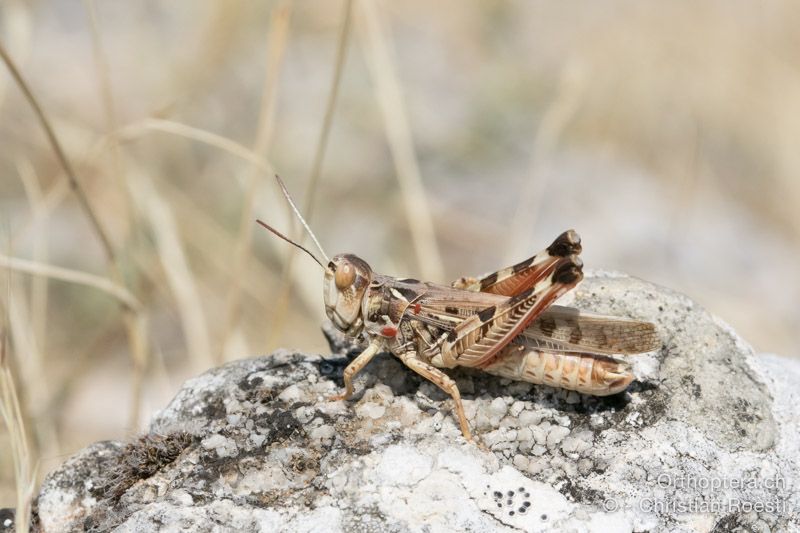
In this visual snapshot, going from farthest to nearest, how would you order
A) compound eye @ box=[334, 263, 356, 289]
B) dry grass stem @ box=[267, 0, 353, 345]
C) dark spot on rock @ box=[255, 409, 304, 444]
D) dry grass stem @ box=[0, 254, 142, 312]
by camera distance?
dry grass stem @ box=[267, 0, 353, 345], dry grass stem @ box=[0, 254, 142, 312], compound eye @ box=[334, 263, 356, 289], dark spot on rock @ box=[255, 409, 304, 444]

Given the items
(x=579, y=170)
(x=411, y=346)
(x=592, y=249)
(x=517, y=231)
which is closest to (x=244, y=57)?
(x=579, y=170)

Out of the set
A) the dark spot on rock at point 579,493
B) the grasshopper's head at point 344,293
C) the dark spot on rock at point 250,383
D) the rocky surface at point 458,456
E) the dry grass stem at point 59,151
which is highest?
the dry grass stem at point 59,151

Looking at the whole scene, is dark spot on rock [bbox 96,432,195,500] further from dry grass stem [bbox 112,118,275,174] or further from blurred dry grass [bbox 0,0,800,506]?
blurred dry grass [bbox 0,0,800,506]

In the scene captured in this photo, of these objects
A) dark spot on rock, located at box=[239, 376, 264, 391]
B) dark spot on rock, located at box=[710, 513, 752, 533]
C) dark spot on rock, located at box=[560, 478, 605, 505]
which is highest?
dark spot on rock, located at box=[239, 376, 264, 391]

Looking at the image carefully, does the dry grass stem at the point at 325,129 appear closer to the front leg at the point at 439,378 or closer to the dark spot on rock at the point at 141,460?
the front leg at the point at 439,378

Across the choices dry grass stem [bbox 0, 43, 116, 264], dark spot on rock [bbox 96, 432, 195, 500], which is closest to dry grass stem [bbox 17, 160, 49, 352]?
dry grass stem [bbox 0, 43, 116, 264]

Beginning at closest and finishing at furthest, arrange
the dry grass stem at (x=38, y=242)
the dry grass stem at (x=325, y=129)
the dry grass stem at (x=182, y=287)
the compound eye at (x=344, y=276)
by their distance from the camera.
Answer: the compound eye at (x=344, y=276) < the dry grass stem at (x=325, y=129) < the dry grass stem at (x=38, y=242) < the dry grass stem at (x=182, y=287)

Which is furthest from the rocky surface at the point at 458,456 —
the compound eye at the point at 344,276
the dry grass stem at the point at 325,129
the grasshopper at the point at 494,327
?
the dry grass stem at the point at 325,129

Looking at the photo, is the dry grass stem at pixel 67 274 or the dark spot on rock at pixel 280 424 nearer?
the dark spot on rock at pixel 280 424
